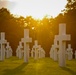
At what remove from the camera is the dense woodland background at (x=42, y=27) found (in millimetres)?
59344

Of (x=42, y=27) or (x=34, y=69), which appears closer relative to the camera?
(x=34, y=69)

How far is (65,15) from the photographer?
62406 millimetres

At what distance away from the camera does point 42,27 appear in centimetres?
8162

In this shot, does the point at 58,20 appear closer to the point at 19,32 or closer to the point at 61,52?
the point at 19,32

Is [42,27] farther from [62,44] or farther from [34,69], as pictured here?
[34,69]

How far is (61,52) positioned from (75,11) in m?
38.5

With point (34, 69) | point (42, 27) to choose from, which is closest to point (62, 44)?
point (34, 69)

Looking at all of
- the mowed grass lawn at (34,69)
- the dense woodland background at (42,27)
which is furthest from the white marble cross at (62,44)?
the dense woodland background at (42,27)

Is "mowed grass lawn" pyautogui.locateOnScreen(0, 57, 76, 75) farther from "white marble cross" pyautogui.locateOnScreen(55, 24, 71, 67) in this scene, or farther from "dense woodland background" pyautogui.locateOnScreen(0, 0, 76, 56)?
"dense woodland background" pyautogui.locateOnScreen(0, 0, 76, 56)

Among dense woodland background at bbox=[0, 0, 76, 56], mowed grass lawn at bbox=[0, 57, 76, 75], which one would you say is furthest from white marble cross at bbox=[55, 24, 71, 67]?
dense woodland background at bbox=[0, 0, 76, 56]

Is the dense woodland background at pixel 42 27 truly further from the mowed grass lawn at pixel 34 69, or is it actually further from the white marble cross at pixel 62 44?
the mowed grass lawn at pixel 34 69

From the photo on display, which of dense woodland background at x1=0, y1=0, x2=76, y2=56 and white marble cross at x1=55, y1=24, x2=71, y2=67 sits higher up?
dense woodland background at x1=0, y1=0, x2=76, y2=56

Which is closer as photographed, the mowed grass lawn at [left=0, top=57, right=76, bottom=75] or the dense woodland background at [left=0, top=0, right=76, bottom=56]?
the mowed grass lawn at [left=0, top=57, right=76, bottom=75]

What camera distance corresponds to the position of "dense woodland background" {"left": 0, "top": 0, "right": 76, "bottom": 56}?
59.3m
